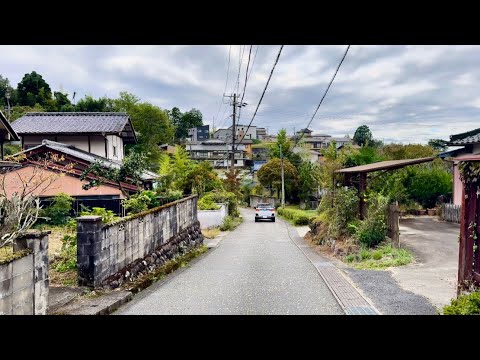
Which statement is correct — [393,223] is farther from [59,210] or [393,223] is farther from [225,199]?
[225,199]

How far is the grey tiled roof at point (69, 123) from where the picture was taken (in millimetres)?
18297

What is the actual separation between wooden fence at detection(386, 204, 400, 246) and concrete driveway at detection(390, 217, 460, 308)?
47cm

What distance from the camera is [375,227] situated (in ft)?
31.5

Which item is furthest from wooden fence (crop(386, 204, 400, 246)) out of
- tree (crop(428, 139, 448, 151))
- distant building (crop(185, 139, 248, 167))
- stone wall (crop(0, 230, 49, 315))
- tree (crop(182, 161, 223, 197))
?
distant building (crop(185, 139, 248, 167))

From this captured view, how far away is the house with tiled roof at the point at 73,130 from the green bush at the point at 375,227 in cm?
1370

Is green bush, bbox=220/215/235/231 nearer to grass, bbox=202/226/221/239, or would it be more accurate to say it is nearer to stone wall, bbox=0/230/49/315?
grass, bbox=202/226/221/239

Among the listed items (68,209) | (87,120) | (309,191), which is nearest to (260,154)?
(309,191)

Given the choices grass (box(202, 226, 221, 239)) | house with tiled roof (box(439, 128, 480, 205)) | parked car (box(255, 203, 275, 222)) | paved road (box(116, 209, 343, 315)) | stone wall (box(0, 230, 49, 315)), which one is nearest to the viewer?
stone wall (box(0, 230, 49, 315))

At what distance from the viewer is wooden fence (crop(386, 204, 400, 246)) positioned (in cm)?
935

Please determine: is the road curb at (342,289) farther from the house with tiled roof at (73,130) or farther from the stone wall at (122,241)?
the house with tiled roof at (73,130)

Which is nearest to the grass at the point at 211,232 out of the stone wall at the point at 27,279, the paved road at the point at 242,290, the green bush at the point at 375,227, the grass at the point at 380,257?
the paved road at the point at 242,290

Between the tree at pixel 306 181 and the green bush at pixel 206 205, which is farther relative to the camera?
the tree at pixel 306 181

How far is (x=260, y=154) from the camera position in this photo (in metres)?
57.0
